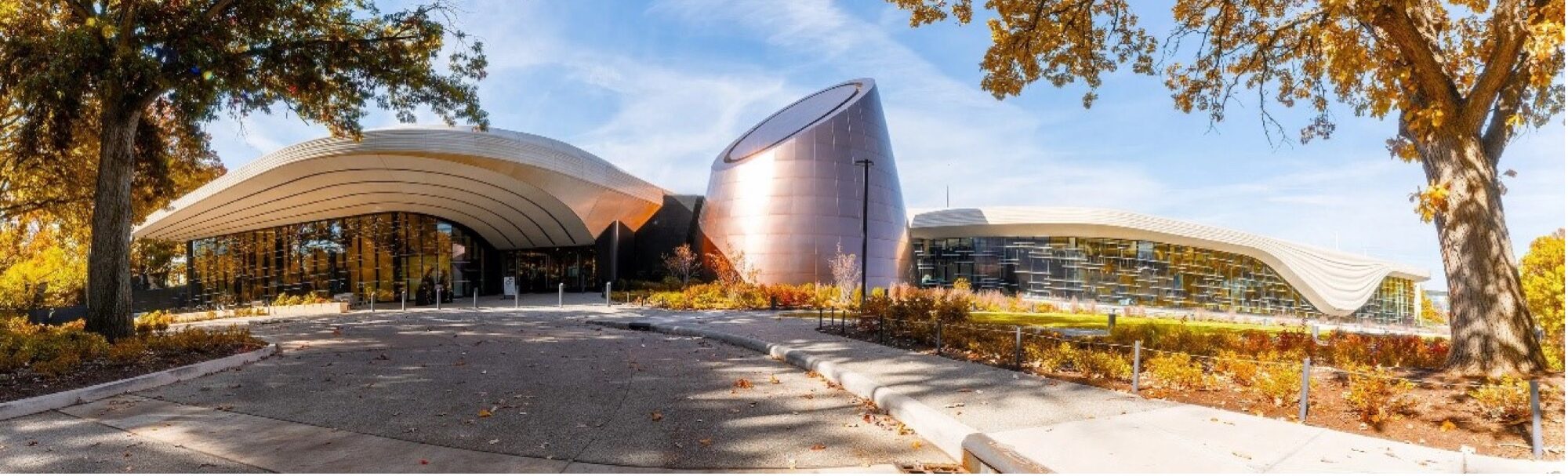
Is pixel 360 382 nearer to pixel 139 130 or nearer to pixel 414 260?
pixel 139 130

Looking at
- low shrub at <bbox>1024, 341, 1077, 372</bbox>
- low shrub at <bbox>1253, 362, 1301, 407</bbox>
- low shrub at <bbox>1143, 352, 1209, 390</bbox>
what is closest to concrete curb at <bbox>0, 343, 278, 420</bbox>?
low shrub at <bbox>1024, 341, 1077, 372</bbox>

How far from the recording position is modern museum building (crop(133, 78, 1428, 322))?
96.9ft

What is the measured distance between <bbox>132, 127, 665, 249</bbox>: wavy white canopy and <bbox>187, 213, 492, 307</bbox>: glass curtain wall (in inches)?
35.5

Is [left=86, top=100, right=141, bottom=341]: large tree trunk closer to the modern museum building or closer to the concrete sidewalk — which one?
the modern museum building

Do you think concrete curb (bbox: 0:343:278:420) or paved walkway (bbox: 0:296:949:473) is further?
concrete curb (bbox: 0:343:278:420)

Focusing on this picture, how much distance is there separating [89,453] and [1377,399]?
1076cm

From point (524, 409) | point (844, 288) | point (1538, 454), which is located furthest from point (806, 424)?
point (844, 288)

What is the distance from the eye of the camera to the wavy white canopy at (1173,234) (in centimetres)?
4662

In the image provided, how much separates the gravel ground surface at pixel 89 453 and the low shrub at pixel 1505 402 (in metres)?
10.2

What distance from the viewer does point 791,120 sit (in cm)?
4497

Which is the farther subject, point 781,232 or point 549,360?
point 781,232

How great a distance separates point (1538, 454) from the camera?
570 cm

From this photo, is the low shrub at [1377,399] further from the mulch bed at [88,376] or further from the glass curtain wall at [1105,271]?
the glass curtain wall at [1105,271]

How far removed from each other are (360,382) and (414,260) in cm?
3255
